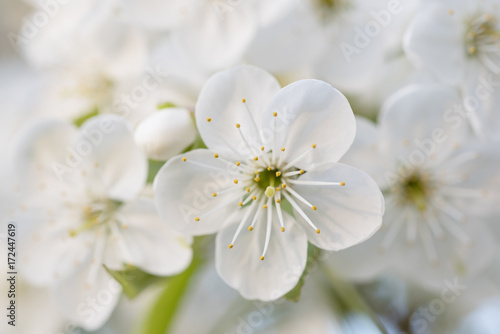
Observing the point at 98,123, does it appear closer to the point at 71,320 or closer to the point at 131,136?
the point at 131,136

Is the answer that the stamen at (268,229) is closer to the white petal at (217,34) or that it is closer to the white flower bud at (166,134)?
the white flower bud at (166,134)

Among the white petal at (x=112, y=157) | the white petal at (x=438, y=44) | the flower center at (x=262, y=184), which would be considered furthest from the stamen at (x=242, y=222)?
the white petal at (x=438, y=44)

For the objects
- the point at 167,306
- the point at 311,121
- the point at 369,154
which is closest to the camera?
the point at 311,121

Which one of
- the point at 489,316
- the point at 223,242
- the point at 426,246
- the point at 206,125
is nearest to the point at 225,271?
the point at 223,242

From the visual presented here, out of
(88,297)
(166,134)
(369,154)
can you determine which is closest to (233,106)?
(166,134)

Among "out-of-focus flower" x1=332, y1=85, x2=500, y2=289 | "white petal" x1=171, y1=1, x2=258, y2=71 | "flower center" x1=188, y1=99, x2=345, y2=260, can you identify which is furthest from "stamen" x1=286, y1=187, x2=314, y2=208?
"white petal" x1=171, y1=1, x2=258, y2=71

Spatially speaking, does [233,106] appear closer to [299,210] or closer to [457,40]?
[299,210]

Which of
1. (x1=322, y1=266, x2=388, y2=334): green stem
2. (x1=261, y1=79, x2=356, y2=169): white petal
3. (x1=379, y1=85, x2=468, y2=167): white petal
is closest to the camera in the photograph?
(x1=261, y1=79, x2=356, y2=169): white petal

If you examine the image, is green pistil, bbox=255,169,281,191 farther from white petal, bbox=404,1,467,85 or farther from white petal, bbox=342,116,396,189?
white petal, bbox=404,1,467,85
